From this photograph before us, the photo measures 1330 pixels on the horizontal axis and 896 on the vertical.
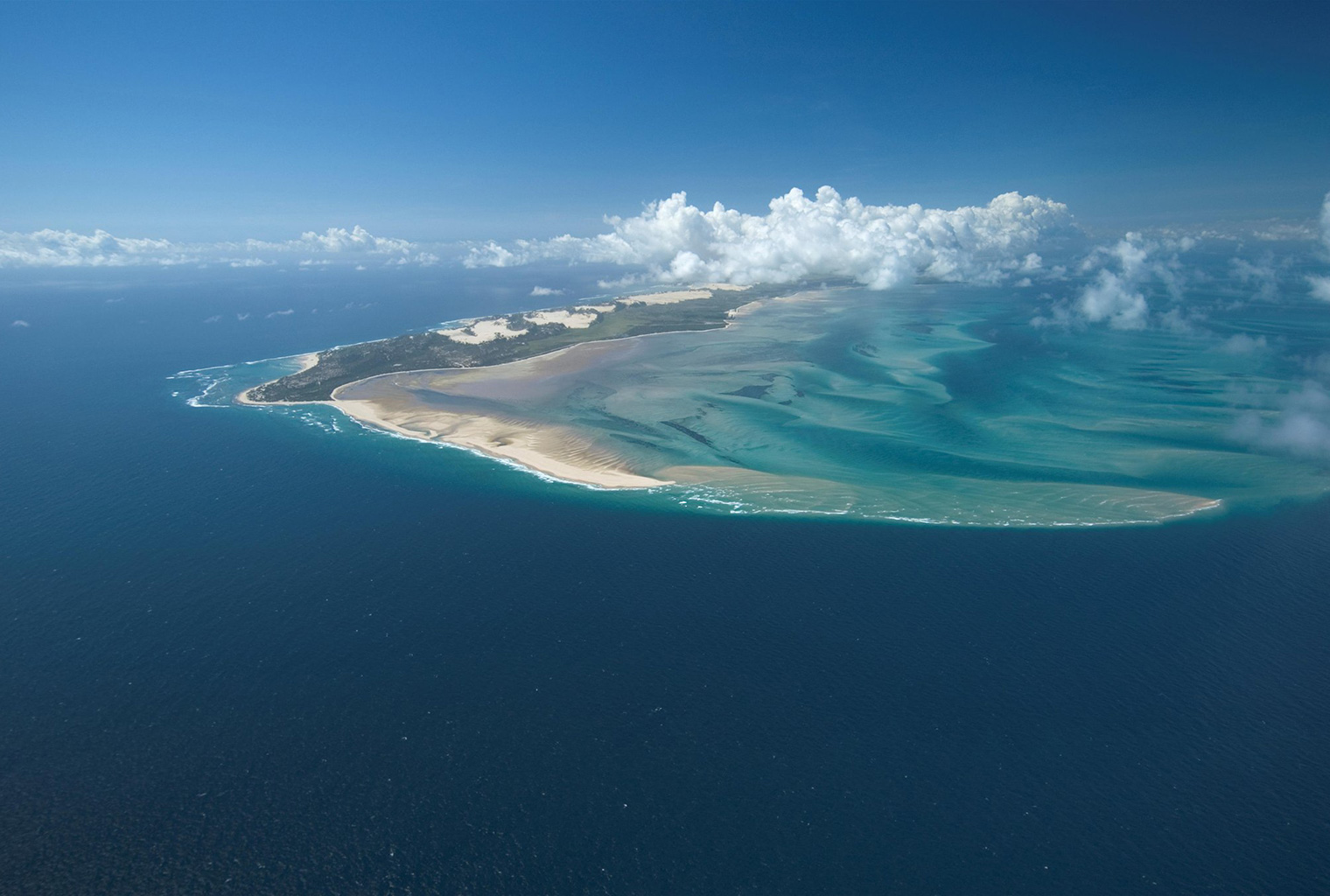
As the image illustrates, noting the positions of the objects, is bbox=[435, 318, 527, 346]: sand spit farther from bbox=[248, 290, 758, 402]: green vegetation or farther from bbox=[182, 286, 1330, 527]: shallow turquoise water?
bbox=[182, 286, 1330, 527]: shallow turquoise water

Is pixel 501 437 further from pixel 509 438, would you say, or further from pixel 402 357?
pixel 402 357

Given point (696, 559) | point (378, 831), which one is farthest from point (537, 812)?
point (696, 559)

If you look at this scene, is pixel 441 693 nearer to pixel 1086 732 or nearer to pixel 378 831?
pixel 378 831

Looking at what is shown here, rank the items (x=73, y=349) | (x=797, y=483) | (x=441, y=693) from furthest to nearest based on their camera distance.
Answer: (x=73, y=349), (x=797, y=483), (x=441, y=693)

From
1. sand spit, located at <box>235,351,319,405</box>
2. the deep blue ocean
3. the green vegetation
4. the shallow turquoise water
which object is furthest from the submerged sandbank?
the deep blue ocean

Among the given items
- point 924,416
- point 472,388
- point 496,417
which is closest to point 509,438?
point 496,417

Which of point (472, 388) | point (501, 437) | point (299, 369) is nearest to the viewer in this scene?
point (501, 437)
